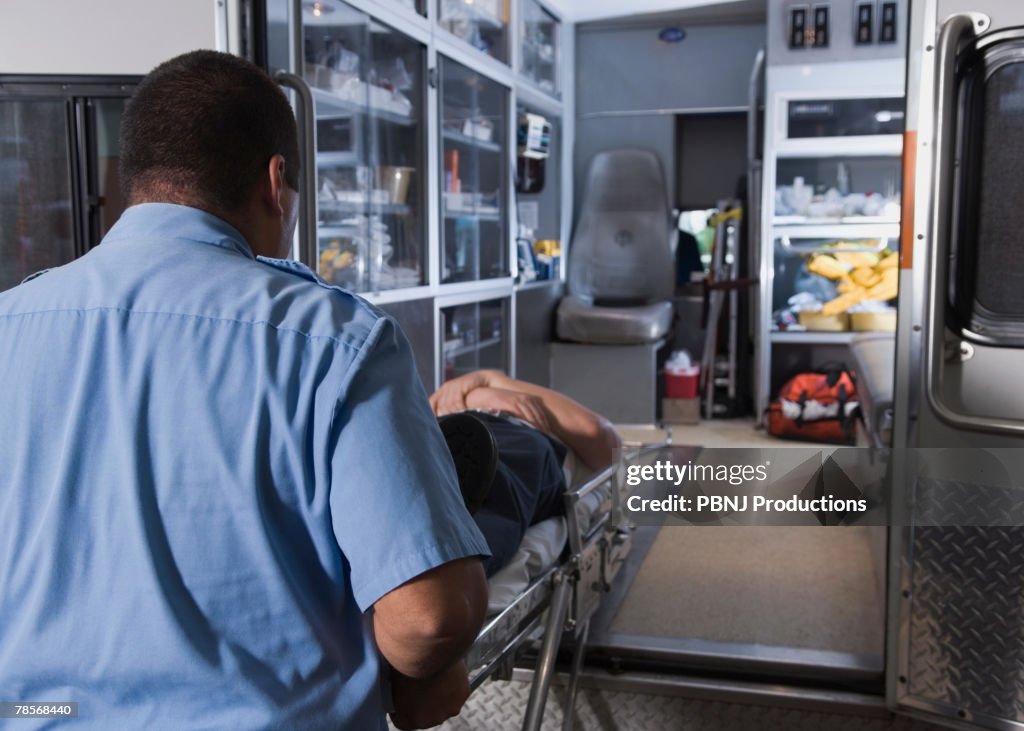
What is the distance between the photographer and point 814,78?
6.33 metres

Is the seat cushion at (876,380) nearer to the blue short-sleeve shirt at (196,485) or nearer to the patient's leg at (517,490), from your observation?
the patient's leg at (517,490)

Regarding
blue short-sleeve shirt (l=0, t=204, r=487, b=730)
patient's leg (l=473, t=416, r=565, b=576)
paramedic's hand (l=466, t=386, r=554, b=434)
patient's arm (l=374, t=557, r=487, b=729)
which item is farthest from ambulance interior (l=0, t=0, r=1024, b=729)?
blue short-sleeve shirt (l=0, t=204, r=487, b=730)

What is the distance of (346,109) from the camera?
4.08m

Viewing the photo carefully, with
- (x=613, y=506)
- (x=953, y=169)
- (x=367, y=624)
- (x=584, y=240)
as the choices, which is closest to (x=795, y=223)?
(x=584, y=240)

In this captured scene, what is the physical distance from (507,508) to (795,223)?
4.50 m

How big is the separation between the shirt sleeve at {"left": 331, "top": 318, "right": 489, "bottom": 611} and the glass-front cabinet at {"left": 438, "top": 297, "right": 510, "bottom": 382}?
363 centimetres

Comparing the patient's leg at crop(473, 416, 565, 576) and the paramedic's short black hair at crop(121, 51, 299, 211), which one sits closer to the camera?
the paramedic's short black hair at crop(121, 51, 299, 211)

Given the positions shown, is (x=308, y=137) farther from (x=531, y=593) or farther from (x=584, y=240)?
(x=584, y=240)

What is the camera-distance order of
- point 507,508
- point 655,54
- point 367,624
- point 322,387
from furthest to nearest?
point 655,54 < point 507,508 < point 367,624 < point 322,387

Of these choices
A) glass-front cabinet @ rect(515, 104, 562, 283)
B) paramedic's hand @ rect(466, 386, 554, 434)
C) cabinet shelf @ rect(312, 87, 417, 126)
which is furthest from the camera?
glass-front cabinet @ rect(515, 104, 562, 283)

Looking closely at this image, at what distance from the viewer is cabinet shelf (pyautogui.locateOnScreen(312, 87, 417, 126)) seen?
383cm

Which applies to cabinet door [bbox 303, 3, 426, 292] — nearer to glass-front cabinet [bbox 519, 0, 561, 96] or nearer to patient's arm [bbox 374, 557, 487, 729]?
glass-front cabinet [bbox 519, 0, 561, 96]

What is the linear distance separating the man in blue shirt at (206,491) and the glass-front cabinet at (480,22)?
3.90 meters

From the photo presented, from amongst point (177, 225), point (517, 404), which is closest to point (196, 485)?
point (177, 225)
